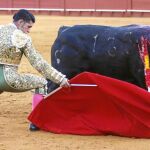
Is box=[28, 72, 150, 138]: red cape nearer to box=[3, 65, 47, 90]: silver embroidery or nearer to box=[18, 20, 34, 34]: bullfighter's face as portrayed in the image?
box=[3, 65, 47, 90]: silver embroidery

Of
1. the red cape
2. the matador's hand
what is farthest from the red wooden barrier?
the matador's hand

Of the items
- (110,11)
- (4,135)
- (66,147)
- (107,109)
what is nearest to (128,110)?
(107,109)

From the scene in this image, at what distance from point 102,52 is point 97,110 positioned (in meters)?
0.54

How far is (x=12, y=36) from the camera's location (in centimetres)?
478

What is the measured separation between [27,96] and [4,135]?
74.2 inches

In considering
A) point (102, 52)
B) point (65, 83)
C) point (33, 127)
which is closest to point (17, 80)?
point (65, 83)

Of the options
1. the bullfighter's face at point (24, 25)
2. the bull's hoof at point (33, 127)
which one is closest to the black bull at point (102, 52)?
the bull's hoof at point (33, 127)

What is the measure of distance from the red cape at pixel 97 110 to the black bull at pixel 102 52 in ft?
1.07

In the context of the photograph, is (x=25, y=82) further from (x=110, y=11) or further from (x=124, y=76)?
(x=110, y=11)

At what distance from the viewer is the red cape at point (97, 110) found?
Result: 489 centimetres

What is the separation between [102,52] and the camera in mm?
5297

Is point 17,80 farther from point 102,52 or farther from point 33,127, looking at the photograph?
point 102,52
